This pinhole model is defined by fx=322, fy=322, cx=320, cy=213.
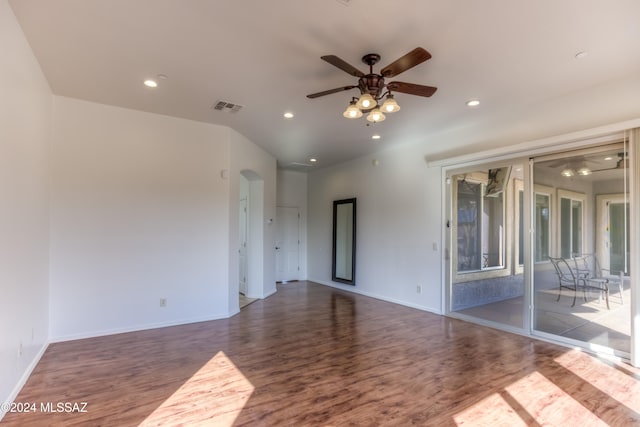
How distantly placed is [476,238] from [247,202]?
15.0 ft

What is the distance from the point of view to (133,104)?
429 centimetres

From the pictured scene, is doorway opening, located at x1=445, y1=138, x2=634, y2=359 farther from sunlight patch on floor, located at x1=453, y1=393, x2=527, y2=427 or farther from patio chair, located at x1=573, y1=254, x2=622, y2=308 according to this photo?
sunlight patch on floor, located at x1=453, y1=393, x2=527, y2=427

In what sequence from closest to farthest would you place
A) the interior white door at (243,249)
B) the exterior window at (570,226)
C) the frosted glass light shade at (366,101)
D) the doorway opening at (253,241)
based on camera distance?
the frosted glass light shade at (366,101) < the exterior window at (570,226) < the doorway opening at (253,241) < the interior white door at (243,249)

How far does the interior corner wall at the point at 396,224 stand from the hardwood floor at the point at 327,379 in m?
1.28

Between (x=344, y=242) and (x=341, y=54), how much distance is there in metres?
5.28

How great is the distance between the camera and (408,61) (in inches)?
96.0

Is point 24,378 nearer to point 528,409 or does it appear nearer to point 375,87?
point 375,87

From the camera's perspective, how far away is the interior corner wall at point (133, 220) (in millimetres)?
4078

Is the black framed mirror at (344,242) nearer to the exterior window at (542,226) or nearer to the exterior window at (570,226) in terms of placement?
the exterior window at (542,226)

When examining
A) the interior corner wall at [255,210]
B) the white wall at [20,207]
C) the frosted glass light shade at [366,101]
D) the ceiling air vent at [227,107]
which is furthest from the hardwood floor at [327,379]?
the ceiling air vent at [227,107]

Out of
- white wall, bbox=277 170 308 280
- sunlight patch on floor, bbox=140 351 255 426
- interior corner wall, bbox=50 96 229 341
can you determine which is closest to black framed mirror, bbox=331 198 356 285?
white wall, bbox=277 170 308 280

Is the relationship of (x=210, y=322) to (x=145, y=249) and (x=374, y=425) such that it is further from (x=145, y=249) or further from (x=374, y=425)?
(x=374, y=425)

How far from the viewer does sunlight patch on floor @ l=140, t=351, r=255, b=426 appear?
2.41 m

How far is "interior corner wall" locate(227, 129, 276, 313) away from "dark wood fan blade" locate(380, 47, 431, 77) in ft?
10.9
